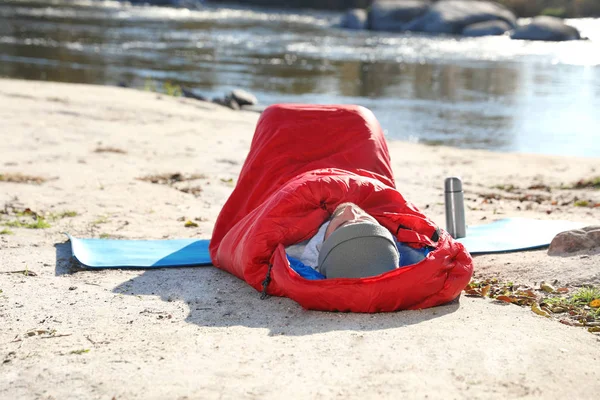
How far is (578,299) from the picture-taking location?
13.7 ft

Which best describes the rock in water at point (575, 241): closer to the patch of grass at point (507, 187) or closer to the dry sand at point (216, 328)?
the dry sand at point (216, 328)

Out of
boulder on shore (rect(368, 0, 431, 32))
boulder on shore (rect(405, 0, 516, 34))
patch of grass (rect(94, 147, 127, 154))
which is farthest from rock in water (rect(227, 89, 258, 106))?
boulder on shore (rect(368, 0, 431, 32))

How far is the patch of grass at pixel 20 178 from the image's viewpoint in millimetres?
6766

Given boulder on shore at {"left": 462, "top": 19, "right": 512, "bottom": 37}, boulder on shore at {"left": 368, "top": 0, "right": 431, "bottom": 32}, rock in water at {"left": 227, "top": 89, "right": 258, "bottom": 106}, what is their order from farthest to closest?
boulder on shore at {"left": 368, "top": 0, "right": 431, "bottom": 32}, boulder on shore at {"left": 462, "top": 19, "right": 512, "bottom": 37}, rock in water at {"left": 227, "top": 89, "right": 258, "bottom": 106}

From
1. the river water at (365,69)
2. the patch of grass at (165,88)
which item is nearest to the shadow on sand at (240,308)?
the river water at (365,69)

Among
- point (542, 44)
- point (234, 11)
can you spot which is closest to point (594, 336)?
point (542, 44)

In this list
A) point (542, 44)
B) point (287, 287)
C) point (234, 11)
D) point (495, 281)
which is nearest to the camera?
point (287, 287)

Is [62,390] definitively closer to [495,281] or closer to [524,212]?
[495,281]

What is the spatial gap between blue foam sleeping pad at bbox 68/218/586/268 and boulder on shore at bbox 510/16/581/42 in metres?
22.2

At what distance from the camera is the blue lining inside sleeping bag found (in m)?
4.25

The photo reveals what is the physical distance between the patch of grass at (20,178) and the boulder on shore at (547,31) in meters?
22.6

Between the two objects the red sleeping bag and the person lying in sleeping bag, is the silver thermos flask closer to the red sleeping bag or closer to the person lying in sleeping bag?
the red sleeping bag

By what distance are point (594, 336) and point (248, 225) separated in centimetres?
197

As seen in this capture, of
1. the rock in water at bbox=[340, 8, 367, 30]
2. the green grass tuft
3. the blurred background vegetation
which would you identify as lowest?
the green grass tuft
